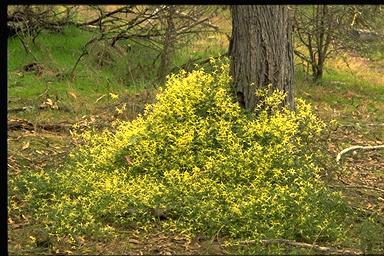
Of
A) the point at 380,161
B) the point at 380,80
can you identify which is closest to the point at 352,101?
the point at 380,80

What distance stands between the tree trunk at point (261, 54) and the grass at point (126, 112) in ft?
4.15

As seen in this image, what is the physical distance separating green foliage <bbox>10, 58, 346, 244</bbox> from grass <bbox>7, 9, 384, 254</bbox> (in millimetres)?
178

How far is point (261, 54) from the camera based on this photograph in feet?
24.8

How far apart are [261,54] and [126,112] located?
9.31 feet

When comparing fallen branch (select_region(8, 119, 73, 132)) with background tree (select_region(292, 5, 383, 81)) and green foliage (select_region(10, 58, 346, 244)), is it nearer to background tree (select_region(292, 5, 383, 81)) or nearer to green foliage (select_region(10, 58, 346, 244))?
green foliage (select_region(10, 58, 346, 244))

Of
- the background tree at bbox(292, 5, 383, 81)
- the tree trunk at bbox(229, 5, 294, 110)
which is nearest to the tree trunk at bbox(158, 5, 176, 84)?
the background tree at bbox(292, 5, 383, 81)

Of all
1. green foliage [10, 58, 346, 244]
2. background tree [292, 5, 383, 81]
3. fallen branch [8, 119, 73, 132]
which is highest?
background tree [292, 5, 383, 81]

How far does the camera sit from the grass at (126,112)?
5.51m

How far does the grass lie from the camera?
5508 millimetres

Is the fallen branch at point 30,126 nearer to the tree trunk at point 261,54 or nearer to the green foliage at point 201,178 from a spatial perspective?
the green foliage at point 201,178

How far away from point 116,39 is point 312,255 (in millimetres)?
7463

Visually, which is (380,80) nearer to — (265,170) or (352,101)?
(352,101)

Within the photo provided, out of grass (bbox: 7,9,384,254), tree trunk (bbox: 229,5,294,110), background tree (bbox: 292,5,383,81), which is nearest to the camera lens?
grass (bbox: 7,9,384,254)

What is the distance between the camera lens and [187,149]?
6.74m
